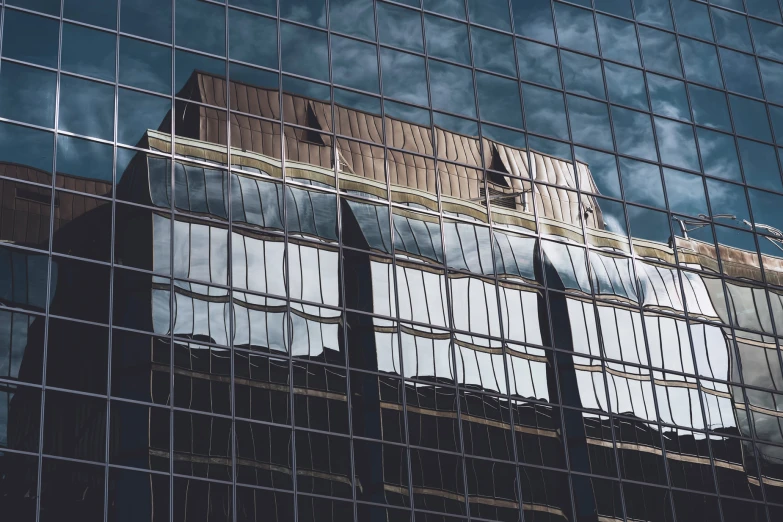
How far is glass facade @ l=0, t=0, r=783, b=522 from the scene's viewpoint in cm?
3544

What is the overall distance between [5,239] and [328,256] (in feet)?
30.9

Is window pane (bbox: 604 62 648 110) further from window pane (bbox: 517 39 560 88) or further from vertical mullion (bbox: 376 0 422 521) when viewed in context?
vertical mullion (bbox: 376 0 422 521)

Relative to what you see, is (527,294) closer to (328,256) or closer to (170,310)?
(328,256)

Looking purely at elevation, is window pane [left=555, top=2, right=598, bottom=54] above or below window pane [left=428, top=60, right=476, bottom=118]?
above

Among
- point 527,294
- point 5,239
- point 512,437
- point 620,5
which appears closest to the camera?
point 5,239

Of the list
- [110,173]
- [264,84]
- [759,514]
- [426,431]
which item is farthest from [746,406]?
[110,173]

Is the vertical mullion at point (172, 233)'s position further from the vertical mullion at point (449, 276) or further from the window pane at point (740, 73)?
the window pane at point (740, 73)

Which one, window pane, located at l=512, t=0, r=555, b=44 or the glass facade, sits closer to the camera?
the glass facade

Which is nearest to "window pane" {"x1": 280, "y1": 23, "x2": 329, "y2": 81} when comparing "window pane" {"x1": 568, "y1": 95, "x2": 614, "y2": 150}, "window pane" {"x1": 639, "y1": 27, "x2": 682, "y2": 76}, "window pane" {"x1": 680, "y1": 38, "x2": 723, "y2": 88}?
"window pane" {"x1": 568, "y1": 95, "x2": 614, "y2": 150}

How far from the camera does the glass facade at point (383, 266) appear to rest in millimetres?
35438

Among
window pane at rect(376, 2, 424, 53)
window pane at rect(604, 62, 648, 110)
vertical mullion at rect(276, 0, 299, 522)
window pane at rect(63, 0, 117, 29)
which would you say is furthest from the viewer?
window pane at rect(604, 62, 648, 110)

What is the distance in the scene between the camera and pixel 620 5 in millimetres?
50688

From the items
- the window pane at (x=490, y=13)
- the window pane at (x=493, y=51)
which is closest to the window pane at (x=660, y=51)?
the window pane at (x=490, y=13)

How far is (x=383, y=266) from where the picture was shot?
40.8m
